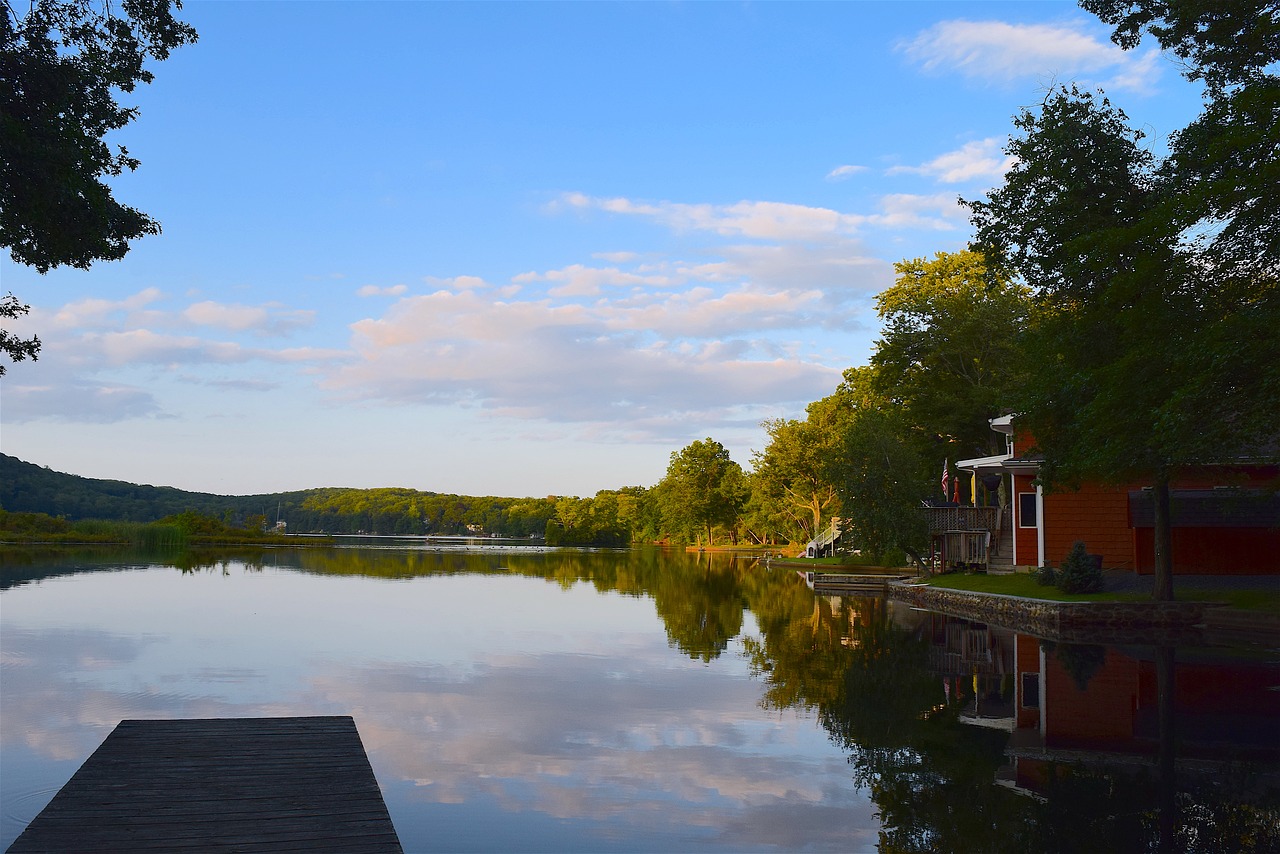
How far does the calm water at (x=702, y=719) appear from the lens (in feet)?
28.0

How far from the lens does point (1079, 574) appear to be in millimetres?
27688

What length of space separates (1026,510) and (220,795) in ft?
108

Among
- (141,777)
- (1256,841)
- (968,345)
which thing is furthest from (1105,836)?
(968,345)

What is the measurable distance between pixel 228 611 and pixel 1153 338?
23.6 meters

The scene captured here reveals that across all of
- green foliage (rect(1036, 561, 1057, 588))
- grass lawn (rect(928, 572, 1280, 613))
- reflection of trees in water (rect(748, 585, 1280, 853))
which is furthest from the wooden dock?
reflection of trees in water (rect(748, 585, 1280, 853))

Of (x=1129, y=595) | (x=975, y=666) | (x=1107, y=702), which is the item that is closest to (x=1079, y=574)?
(x=1129, y=595)

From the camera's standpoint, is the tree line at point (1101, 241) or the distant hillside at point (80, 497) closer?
the tree line at point (1101, 241)

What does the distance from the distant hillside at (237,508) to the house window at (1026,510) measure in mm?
80960

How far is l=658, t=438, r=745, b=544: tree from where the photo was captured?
11544 cm

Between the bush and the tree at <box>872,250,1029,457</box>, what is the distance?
64.7 ft

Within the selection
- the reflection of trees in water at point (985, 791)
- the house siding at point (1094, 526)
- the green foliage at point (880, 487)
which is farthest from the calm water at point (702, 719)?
the green foliage at point (880, 487)

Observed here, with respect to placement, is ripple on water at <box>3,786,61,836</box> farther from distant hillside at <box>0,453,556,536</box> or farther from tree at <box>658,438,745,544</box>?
tree at <box>658,438,745,544</box>

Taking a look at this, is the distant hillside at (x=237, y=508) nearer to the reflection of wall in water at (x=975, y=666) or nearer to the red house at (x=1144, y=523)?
the red house at (x=1144, y=523)

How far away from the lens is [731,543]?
118000 mm
